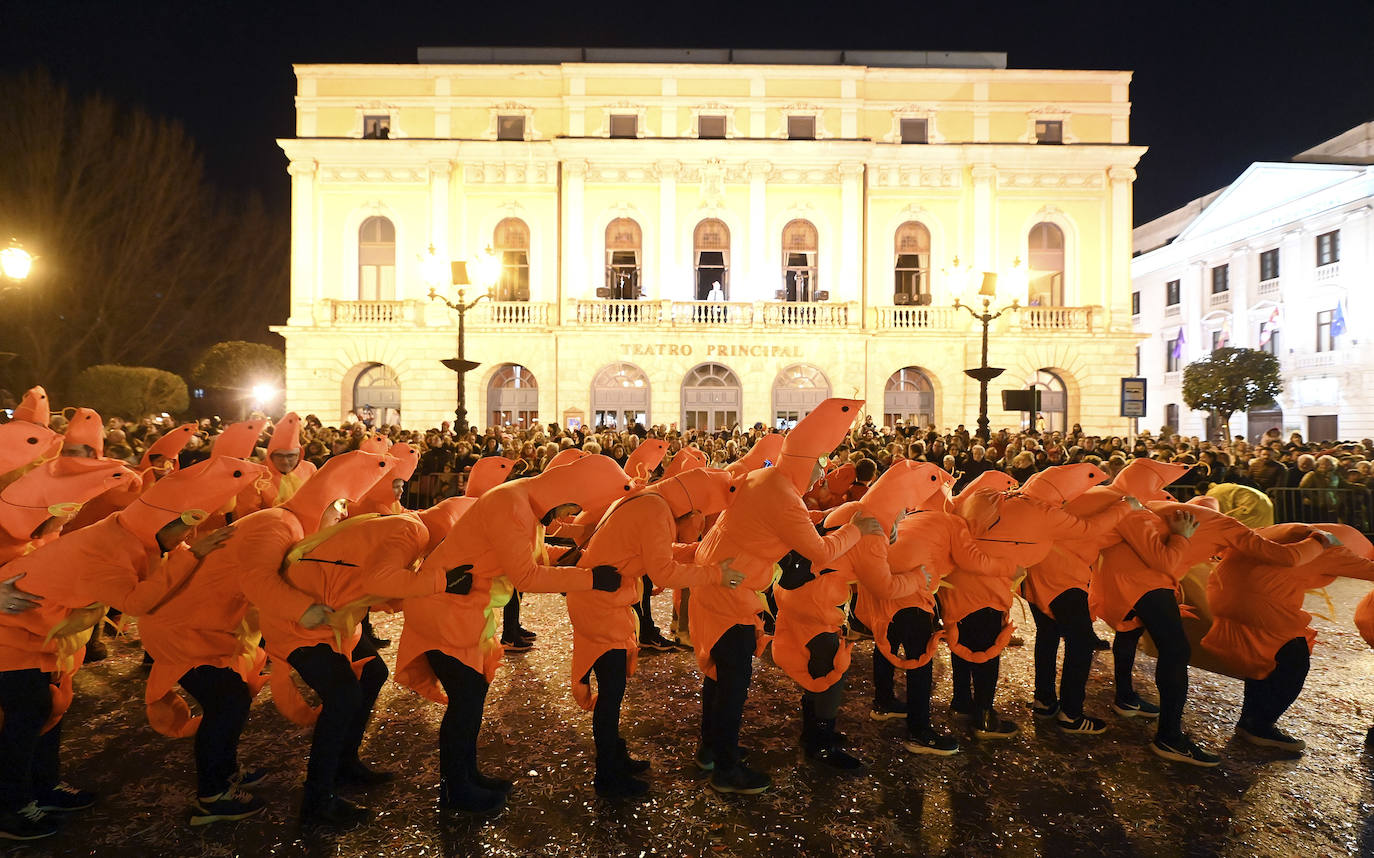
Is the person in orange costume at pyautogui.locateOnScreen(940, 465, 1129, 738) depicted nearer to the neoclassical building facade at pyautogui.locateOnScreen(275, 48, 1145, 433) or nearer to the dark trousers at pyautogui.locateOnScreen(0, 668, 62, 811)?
the dark trousers at pyautogui.locateOnScreen(0, 668, 62, 811)

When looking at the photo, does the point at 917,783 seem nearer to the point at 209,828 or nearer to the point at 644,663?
the point at 644,663

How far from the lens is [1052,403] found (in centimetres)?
2480

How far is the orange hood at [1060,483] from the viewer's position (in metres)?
4.59

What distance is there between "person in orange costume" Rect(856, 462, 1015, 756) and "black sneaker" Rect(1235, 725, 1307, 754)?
200 centimetres

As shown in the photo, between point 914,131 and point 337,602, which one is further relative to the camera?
point 914,131

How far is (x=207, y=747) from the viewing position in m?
3.91

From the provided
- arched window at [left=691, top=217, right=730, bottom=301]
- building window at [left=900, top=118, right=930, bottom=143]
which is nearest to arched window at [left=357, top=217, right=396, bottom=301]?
arched window at [left=691, top=217, right=730, bottom=301]

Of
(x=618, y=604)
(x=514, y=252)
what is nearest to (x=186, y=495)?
(x=618, y=604)

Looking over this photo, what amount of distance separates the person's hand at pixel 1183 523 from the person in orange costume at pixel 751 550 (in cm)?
194

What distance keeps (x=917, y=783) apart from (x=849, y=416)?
2.31 meters

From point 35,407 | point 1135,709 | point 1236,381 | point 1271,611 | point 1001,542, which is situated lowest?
point 1135,709

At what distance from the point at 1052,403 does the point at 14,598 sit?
26.6m

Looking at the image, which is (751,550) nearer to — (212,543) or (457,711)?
(457,711)

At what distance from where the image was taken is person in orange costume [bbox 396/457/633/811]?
12.0 ft
